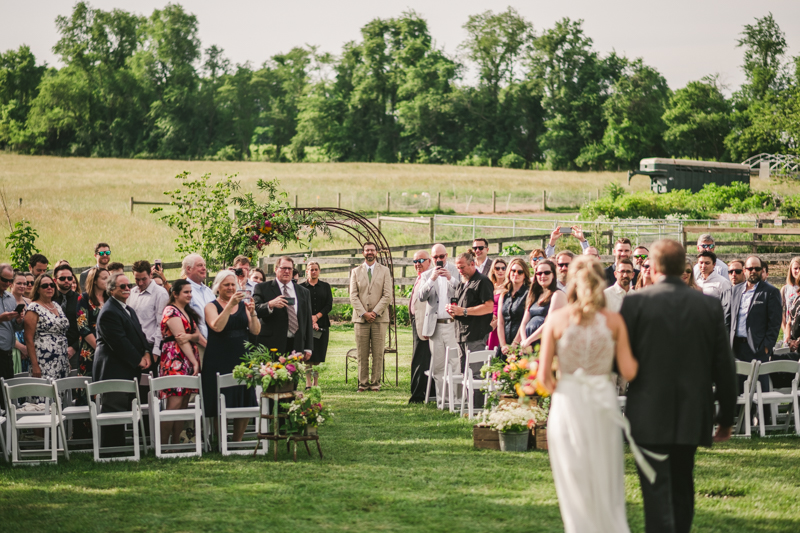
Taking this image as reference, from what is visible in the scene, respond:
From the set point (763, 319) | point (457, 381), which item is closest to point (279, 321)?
point (457, 381)

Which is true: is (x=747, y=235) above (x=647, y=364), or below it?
above

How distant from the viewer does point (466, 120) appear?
7331 cm

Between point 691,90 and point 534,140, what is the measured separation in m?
14.1

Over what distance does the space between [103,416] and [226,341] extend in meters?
1.35

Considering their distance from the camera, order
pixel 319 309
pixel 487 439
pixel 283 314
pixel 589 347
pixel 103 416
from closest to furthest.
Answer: pixel 589 347 < pixel 103 416 < pixel 487 439 < pixel 283 314 < pixel 319 309

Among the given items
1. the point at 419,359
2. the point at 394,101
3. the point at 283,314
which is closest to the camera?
the point at 283,314

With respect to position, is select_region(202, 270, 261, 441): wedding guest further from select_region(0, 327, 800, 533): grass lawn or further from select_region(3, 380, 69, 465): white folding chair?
select_region(3, 380, 69, 465): white folding chair

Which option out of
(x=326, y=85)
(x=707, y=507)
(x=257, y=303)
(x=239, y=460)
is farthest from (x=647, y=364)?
(x=326, y=85)

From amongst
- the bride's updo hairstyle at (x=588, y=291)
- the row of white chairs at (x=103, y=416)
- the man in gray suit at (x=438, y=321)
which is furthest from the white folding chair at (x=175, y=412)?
the bride's updo hairstyle at (x=588, y=291)

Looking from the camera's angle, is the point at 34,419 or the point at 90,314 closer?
the point at 34,419

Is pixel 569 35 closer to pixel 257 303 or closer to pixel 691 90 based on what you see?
pixel 691 90

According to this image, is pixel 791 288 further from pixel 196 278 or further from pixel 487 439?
pixel 196 278

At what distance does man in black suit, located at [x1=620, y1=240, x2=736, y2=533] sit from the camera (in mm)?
4465

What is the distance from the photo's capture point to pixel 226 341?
26.2ft
